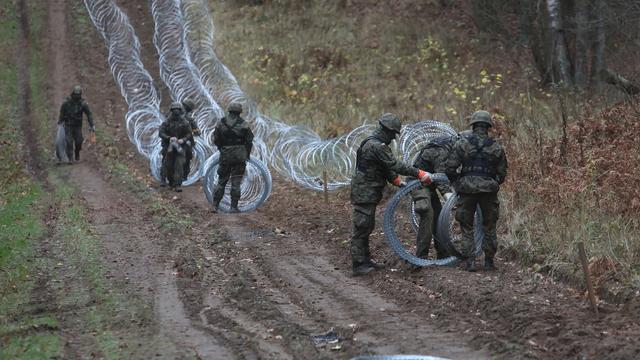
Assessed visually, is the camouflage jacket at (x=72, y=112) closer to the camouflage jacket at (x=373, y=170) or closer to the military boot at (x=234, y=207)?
the military boot at (x=234, y=207)

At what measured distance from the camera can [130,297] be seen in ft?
34.2

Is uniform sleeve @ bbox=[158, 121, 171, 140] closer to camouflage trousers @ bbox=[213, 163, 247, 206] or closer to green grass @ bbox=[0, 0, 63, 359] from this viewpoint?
green grass @ bbox=[0, 0, 63, 359]

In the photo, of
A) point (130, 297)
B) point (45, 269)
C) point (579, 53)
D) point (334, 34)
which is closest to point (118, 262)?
point (45, 269)

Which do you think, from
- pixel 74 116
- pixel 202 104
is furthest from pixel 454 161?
pixel 202 104

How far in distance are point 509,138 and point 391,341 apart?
Result: 769 centimetres

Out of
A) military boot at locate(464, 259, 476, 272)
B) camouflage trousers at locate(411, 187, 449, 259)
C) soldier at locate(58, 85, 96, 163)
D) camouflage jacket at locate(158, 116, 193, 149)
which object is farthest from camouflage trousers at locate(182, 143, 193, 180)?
military boot at locate(464, 259, 476, 272)

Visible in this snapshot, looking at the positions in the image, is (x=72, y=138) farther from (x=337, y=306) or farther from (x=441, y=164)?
(x=337, y=306)

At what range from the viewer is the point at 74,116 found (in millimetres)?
23328

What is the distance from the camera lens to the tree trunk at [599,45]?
23752mm

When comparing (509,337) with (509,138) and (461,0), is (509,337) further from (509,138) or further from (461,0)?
(461,0)

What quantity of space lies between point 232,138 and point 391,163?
5.50 metres

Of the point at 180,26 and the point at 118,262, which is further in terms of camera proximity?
the point at 180,26

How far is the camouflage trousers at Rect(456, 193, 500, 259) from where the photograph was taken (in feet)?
35.0

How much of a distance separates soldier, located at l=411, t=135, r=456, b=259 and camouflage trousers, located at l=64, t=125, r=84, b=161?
47.0 feet
